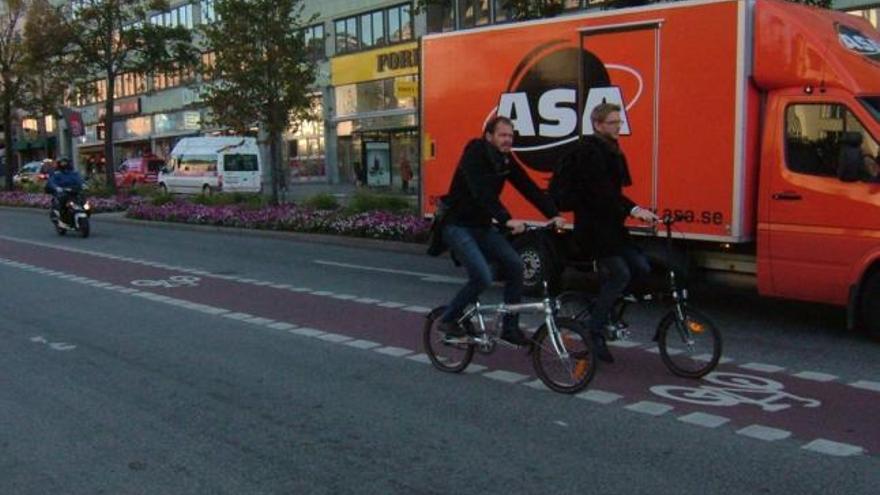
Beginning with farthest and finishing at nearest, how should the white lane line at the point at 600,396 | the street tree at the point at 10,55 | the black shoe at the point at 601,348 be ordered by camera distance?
the street tree at the point at 10,55 < the black shoe at the point at 601,348 < the white lane line at the point at 600,396

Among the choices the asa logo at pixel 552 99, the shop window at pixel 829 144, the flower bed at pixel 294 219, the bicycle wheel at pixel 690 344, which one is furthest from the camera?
the flower bed at pixel 294 219

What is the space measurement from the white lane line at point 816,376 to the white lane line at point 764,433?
4.70 feet

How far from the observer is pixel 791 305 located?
973 cm

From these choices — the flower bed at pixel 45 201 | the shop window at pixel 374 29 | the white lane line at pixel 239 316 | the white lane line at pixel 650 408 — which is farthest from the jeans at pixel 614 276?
the shop window at pixel 374 29

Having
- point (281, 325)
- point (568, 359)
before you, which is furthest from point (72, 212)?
point (568, 359)

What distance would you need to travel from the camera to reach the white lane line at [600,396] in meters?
5.98

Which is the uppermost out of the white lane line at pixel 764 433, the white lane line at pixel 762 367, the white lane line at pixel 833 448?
the white lane line at pixel 762 367

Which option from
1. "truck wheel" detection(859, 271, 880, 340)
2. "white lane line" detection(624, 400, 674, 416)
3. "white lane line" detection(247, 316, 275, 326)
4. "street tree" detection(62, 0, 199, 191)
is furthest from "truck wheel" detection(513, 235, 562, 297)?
"street tree" detection(62, 0, 199, 191)

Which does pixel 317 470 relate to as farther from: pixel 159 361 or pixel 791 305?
pixel 791 305

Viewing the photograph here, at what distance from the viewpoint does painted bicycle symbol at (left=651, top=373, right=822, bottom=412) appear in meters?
5.88

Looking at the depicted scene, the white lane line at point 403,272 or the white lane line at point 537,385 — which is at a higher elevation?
the white lane line at point 403,272

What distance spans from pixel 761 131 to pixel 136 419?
6.15 m

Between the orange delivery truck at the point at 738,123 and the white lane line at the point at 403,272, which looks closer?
the orange delivery truck at the point at 738,123

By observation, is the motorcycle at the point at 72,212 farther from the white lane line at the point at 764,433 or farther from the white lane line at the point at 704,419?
the white lane line at the point at 764,433
